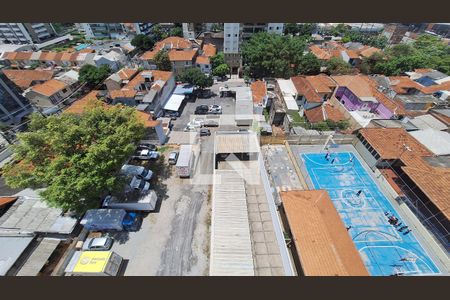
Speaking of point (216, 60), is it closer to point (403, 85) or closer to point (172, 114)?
point (172, 114)

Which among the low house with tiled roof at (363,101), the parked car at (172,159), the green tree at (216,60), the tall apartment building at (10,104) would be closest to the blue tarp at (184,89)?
the green tree at (216,60)

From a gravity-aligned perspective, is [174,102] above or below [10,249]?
above

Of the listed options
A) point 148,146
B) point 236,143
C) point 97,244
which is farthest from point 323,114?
point 97,244

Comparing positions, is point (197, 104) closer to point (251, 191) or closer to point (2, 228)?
point (251, 191)

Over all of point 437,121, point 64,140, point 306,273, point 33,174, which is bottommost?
point 306,273

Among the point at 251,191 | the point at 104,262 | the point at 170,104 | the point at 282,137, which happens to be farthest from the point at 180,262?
the point at 170,104

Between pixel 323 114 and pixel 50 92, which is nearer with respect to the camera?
pixel 323 114

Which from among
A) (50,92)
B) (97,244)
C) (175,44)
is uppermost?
(175,44)
